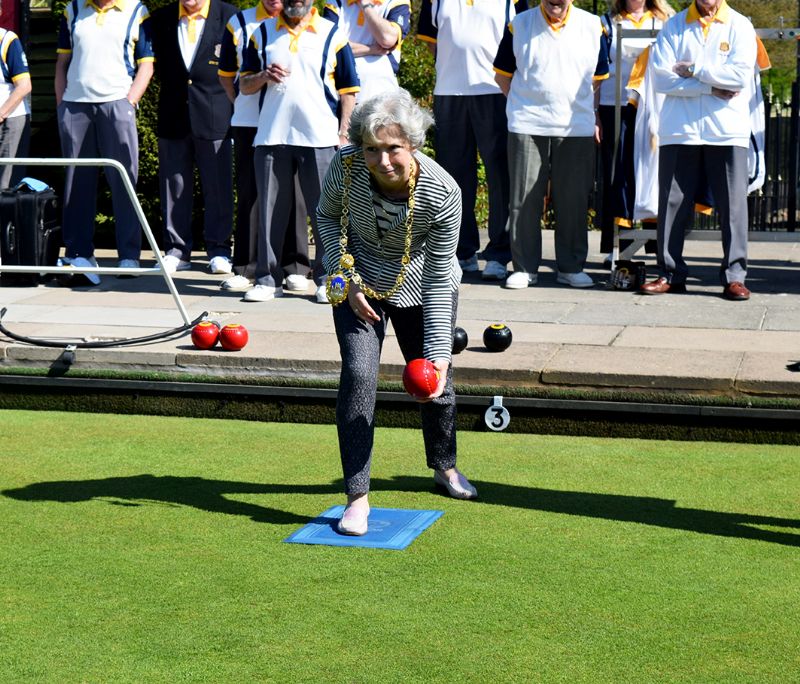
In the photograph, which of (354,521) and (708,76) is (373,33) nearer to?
(708,76)

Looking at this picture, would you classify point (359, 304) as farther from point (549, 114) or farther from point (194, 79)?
point (194, 79)

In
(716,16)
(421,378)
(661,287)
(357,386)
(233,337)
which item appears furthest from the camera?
(661,287)

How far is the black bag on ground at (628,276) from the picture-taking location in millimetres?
8680

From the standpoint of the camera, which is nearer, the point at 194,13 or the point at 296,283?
the point at 296,283

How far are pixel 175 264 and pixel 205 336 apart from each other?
286 centimetres

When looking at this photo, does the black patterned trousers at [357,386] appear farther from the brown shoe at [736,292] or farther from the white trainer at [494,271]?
the white trainer at [494,271]

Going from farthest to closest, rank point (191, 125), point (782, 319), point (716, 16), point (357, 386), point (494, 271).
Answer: point (191, 125)
point (494, 271)
point (716, 16)
point (782, 319)
point (357, 386)

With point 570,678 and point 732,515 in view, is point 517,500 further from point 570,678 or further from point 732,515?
point 570,678

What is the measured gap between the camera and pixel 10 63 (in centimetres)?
936

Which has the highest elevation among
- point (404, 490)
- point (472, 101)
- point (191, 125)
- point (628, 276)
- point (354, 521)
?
point (472, 101)

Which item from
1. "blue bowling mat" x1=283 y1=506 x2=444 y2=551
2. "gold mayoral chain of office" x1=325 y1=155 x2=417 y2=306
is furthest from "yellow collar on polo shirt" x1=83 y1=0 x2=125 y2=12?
"blue bowling mat" x1=283 y1=506 x2=444 y2=551

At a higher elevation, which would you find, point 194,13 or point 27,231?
point 194,13

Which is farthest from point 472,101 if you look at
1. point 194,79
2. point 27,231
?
point 27,231

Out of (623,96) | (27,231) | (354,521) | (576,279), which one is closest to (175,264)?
(27,231)
